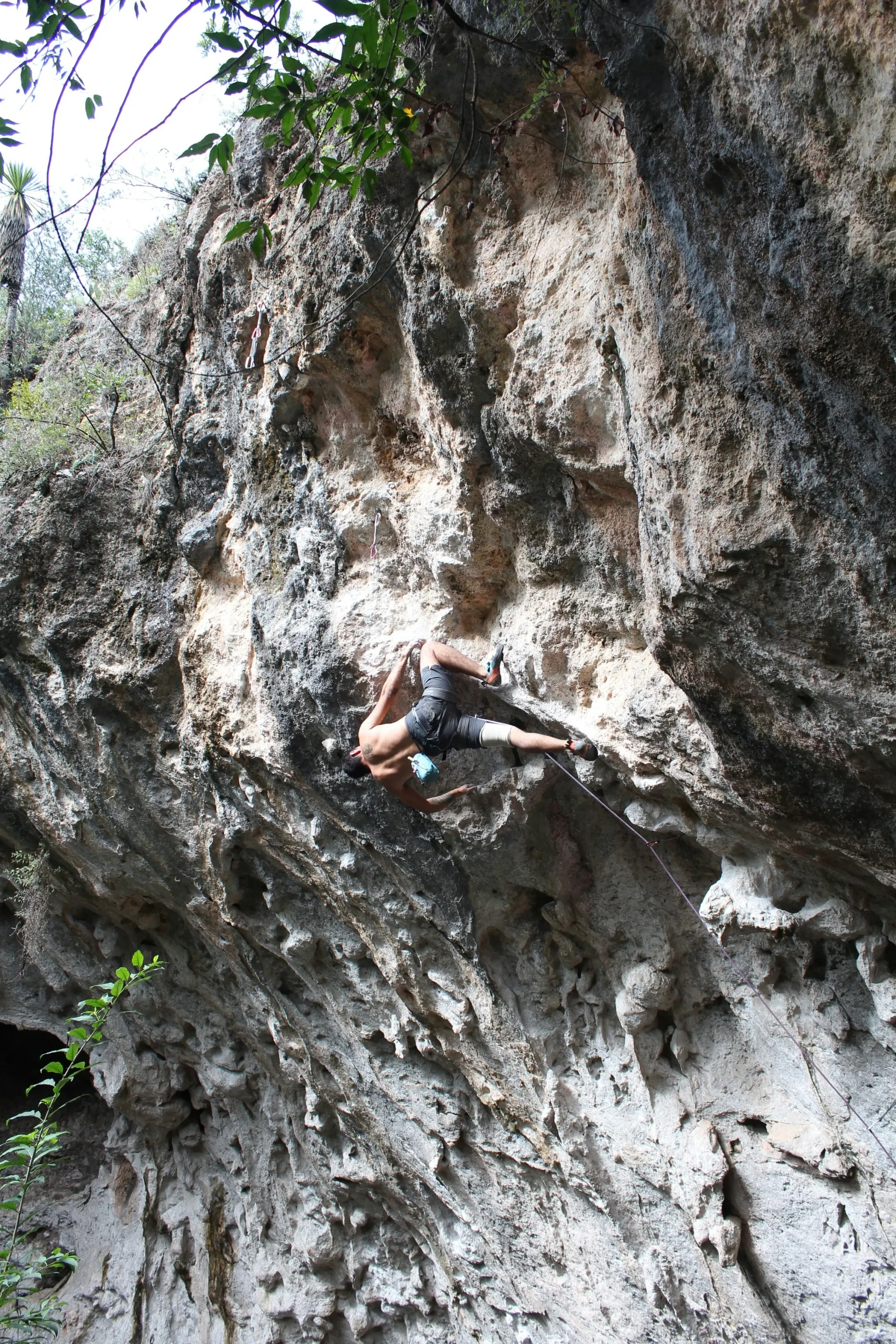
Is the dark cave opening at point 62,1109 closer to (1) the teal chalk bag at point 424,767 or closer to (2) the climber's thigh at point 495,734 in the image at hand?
(1) the teal chalk bag at point 424,767

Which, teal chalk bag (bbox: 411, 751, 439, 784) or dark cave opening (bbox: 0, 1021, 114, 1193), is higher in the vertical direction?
teal chalk bag (bbox: 411, 751, 439, 784)

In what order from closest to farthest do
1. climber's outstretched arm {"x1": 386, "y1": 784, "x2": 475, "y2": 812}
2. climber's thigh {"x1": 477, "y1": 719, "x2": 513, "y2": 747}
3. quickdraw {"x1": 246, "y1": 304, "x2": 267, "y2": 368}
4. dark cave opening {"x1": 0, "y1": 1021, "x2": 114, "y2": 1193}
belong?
climber's thigh {"x1": 477, "y1": 719, "x2": 513, "y2": 747} → climber's outstretched arm {"x1": 386, "y1": 784, "x2": 475, "y2": 812} → quickdraw {"x1": 246, "y1": 304, "x2": 267, "y2": 368} → dark cave opening {"x1": 0, "y1": 1021, "x2": 114, "y2": 1193}

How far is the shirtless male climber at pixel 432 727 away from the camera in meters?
3.80

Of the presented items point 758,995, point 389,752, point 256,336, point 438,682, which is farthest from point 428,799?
point 256,336

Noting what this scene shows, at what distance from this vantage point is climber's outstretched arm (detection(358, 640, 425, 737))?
3.94 meters


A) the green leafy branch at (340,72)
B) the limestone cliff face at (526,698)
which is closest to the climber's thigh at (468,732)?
the limestone cliff face at (526,698)

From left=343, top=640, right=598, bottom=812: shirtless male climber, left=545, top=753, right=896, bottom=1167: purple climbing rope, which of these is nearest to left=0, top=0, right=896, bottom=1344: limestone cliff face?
left=545, top=753, right=896, bottom=1167: purple climbing rope

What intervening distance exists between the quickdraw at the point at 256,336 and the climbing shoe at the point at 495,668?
193 cm

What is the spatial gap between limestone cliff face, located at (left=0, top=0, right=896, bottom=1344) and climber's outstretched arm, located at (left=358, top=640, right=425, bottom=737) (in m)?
0.14

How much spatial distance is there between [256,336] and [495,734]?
238cm

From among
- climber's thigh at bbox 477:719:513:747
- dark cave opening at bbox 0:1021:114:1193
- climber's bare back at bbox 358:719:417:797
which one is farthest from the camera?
dark cave opening at bbox 0:1021:114:1193

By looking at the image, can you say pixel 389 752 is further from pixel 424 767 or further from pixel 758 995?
pixel 758 995

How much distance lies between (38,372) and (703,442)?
6512 mm

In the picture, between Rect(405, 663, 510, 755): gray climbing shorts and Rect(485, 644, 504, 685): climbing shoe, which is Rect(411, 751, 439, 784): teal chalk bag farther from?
Rect(485, 644, 504, 685): climbing shoe
